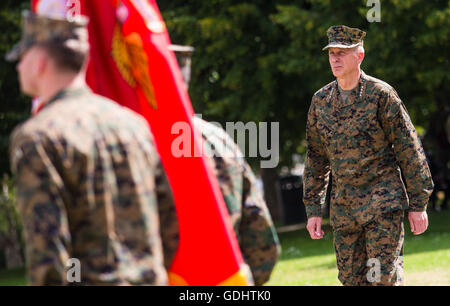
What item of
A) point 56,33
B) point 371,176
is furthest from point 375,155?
point 56,33

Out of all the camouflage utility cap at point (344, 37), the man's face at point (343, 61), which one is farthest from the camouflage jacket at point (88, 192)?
the camouflage utility cap at point (344, 37)

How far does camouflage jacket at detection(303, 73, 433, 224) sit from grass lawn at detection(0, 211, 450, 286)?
3.64m

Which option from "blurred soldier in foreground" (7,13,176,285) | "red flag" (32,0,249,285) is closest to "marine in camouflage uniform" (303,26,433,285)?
"red flag" (32,0,249,285)

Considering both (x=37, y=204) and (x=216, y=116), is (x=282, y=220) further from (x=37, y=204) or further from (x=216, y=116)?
(x=37, y=204)

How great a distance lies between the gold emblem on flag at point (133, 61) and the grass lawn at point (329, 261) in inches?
253

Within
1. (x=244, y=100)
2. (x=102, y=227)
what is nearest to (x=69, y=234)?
(x=102, y=227)

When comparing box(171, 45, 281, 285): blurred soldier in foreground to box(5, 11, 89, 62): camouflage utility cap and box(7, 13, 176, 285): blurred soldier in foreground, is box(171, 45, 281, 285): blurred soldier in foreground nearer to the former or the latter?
box(7, 13, 176, 285): blurred soldier in foreground

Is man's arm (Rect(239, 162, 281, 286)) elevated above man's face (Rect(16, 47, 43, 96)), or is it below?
below

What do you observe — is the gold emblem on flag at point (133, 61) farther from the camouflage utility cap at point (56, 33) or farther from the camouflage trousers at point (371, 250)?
the camouflage trousers at point (371, 250)

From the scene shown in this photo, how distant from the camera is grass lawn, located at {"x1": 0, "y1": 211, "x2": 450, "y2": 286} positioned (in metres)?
11.2

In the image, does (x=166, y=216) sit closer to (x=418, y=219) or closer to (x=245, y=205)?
(x=245, y=205)
